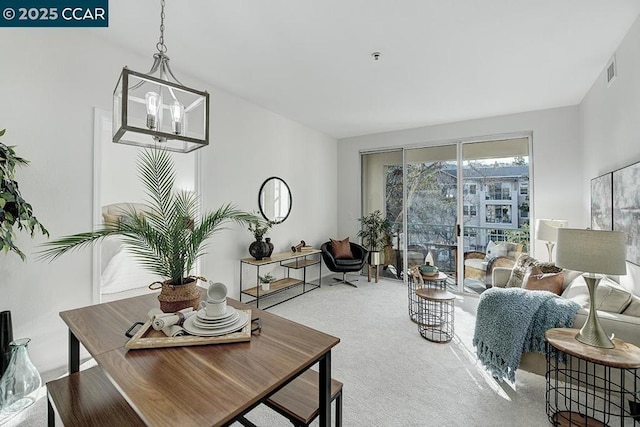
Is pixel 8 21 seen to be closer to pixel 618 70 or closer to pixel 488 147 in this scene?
pixel 618 70

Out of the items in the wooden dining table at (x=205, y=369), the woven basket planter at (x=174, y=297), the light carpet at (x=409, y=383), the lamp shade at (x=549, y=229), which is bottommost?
the light carpet at (x=409, y=383)

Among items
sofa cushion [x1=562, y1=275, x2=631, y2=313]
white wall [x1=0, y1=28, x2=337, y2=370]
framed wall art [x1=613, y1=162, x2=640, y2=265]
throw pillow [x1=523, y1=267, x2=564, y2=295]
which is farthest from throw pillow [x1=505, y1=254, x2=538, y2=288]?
white wall [x1=0, y1=28, x2=337, y2=370]

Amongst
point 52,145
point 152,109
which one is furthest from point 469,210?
point 52,145

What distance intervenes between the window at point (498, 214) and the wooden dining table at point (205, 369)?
4014 mm

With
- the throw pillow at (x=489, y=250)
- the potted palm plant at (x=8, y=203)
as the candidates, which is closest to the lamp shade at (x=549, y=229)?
the throw pillow at (x=489, y=250)

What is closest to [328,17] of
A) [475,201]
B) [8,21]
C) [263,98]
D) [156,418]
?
[263,98]

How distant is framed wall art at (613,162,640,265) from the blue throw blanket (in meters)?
0.70

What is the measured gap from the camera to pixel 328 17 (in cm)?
214

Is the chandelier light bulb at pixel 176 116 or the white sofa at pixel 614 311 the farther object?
the white sofa at pixel 614 311

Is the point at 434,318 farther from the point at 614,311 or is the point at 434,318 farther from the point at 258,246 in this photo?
the point at 258,246

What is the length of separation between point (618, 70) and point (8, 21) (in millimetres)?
4733

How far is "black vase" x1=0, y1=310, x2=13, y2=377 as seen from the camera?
6.35 feet

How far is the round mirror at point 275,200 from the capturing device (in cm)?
422

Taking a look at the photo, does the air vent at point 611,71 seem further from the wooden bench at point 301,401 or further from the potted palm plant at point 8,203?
the potted palm plant at point 8,203
